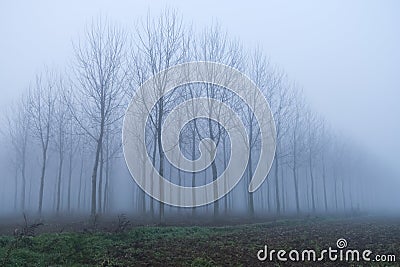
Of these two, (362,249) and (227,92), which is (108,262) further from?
(227,92)

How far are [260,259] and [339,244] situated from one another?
3.22 metres

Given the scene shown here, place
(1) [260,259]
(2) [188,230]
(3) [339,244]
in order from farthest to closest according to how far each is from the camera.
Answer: (2) [188,230]
(3) [339,244]
(1) [260,259]

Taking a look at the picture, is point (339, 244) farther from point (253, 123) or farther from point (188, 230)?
point (253, 123)

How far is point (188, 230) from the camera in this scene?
13.8 meters

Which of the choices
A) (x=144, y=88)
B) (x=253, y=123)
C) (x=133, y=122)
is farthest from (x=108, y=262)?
(x=253, y=123)

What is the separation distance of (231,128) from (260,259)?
14.3 m

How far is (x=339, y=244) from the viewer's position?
10.0 metres

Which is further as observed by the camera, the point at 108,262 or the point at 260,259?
the point at 260,259

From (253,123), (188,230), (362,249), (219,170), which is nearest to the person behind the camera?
(362,249)

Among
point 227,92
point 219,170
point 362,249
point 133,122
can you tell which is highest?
point 227,92

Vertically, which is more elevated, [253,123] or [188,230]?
[253,123]

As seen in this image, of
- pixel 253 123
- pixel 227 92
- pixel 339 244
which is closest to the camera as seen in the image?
pixel 339 244

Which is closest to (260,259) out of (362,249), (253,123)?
(362,249)

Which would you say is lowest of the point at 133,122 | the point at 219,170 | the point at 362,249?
the point at 362,249
